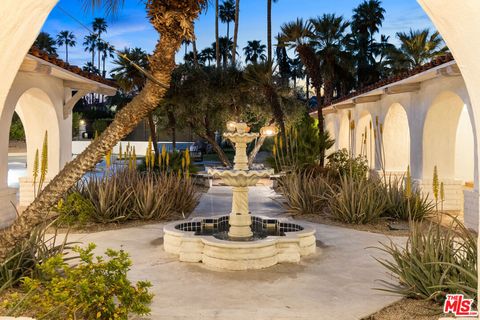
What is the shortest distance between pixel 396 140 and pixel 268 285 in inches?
517

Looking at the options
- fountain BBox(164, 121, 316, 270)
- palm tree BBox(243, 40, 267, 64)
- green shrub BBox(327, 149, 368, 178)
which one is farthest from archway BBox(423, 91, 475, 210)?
palm tree BBox(243, 40, 267, 64)

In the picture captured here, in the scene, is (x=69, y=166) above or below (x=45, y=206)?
above

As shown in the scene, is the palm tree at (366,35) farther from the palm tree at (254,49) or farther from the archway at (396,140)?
the palm tree at (254,49)

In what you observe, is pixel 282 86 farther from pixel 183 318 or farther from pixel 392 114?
pixel 183 318

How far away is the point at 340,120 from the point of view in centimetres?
2388

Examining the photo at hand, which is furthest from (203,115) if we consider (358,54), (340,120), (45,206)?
(358,54)

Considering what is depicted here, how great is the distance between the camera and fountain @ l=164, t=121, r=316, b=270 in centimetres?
668

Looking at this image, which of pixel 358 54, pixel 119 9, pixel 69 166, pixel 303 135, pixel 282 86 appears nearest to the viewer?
pixel 69 166

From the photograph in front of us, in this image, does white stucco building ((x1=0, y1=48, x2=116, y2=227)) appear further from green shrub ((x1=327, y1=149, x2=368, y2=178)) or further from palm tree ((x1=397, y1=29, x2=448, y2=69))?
palm tree ((x1=397, y1=29, x2=448, y2=69))

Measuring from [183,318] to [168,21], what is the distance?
146 inches

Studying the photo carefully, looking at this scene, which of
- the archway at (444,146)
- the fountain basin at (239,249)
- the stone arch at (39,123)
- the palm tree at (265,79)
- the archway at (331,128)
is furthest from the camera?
the archway at (331,128)

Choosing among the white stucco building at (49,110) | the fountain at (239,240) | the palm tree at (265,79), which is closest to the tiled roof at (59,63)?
the white stucco building at (49,110)

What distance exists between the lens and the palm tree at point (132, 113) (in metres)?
4.70

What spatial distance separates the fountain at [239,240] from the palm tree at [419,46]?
2485cm
